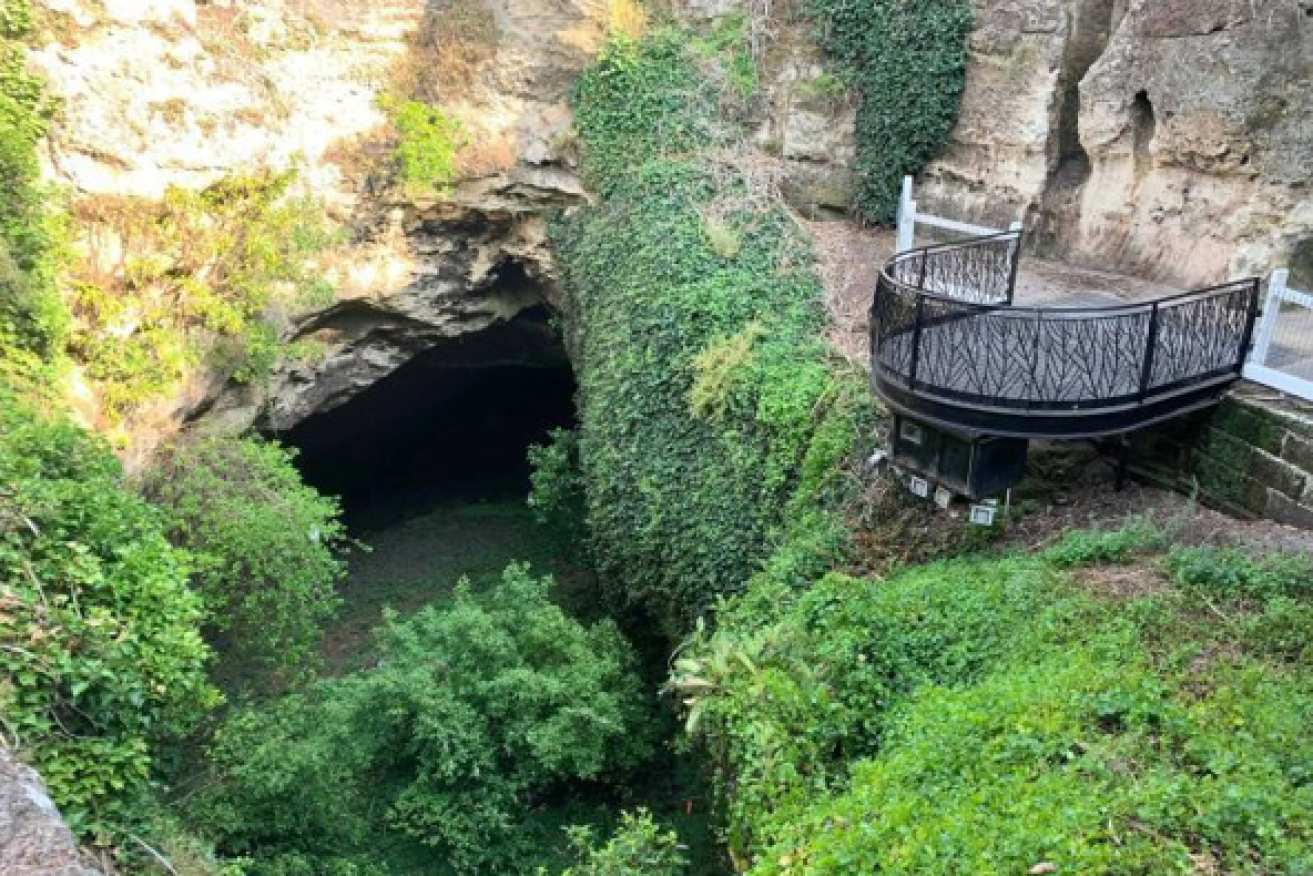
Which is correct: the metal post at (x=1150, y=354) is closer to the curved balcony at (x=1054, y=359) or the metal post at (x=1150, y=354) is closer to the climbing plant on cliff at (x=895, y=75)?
the curved balcony at (x=1054, y=359)

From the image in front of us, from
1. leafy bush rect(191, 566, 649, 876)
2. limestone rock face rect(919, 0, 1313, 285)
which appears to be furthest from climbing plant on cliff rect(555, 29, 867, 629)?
limestone rock face rect(919, 0, 1313, 285)

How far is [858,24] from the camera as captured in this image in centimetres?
1339

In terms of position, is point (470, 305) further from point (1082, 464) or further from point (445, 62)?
point (1082, 464)

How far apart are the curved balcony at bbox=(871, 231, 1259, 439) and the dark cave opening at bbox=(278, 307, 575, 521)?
1068 centimetres

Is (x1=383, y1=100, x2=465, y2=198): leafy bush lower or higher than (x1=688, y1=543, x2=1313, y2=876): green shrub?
higher

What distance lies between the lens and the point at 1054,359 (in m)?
7.01

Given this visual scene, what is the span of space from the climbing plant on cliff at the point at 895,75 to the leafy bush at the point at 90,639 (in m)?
10.1

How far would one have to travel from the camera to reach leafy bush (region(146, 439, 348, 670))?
31.1 ft

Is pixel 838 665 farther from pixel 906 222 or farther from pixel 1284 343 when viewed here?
pixel 906 222

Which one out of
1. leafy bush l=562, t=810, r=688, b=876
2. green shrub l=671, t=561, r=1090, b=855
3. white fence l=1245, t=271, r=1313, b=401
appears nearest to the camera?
green shrub l=671, t=561, r=1090, b=855

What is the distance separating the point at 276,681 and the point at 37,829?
6.29 meters

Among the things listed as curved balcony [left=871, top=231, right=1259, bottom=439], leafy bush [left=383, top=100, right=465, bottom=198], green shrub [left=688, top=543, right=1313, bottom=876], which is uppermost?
leafy bush [left=383, top=100, right=465, bottom=198]

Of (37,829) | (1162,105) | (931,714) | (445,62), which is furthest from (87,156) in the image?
(1162,105)

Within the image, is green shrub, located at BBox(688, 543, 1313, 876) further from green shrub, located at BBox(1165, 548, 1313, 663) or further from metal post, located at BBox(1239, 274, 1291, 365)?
metal post, located at BBox(1239, 274, 1291, 365)
